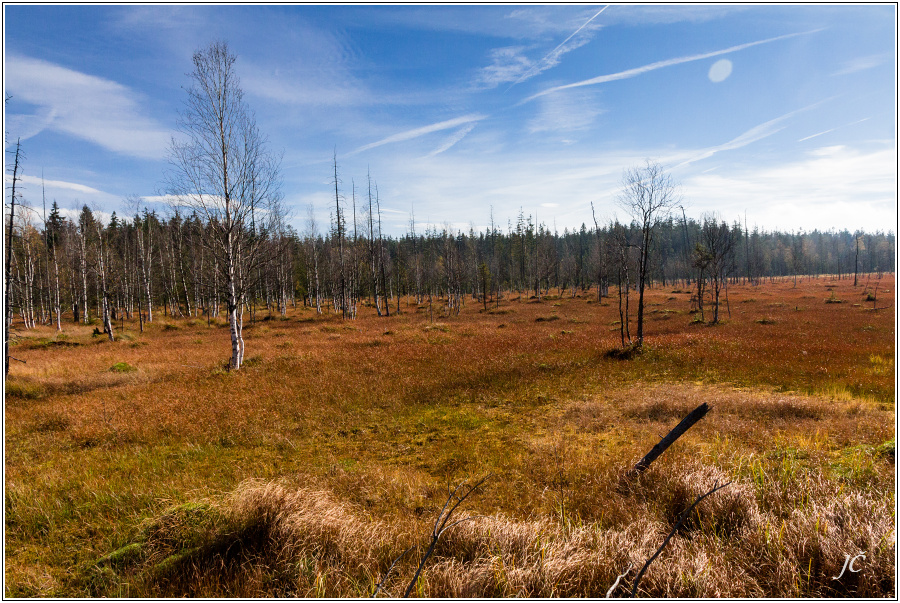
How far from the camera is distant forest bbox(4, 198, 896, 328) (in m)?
28.5

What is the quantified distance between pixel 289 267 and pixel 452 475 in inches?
1919

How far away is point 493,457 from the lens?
7.33m

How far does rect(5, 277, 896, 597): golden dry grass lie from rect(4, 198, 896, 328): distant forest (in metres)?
6.48

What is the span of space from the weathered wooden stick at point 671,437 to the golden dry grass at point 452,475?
0.23 metres

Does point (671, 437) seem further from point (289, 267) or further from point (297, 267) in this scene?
point (297, 267)

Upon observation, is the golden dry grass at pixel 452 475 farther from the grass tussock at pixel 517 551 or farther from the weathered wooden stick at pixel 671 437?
the weathered wooden stick at pixel 671 437

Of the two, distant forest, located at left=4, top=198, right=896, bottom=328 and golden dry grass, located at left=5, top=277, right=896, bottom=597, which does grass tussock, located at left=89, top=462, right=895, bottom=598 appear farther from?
distant forest, located at left=4, top=198, right=896, bottom=328

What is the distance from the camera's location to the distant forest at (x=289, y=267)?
2845 cm

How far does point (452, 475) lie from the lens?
6.65 meters

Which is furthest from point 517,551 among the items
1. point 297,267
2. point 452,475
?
point 297,267

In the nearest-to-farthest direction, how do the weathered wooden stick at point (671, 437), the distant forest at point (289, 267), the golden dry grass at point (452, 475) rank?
the golden dry grass at point (452, 475)
the weathered wooden stick at point (671, 437)
the distant forest at point (289, 267)

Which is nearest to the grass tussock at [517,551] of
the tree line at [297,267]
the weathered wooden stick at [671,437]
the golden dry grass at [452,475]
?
the golden dry grass at [452,475]

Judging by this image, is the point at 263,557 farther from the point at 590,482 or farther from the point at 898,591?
the point at 898,591

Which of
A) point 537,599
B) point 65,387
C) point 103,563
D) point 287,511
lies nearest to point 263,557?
point 287,511
